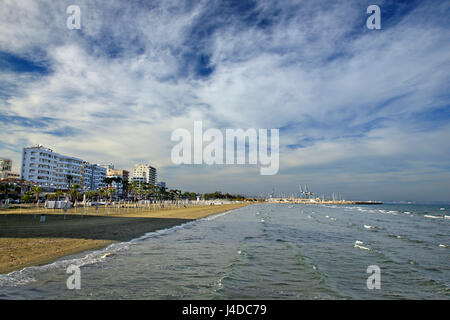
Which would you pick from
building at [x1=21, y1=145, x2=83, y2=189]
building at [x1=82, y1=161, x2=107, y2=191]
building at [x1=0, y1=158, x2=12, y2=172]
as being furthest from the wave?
building at [x1=0, y1=158, x2=12, y2=172]

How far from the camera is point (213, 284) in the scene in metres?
9.96

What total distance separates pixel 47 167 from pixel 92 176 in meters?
36.6

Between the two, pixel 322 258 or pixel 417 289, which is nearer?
pixel 417 289

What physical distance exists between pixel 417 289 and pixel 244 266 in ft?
22.3

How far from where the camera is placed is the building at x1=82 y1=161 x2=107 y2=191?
134 m

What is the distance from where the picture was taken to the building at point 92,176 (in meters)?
134

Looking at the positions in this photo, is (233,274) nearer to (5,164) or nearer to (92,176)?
(5,164)

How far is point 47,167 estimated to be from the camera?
10444cm

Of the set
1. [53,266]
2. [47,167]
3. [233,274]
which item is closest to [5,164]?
[47,167]
